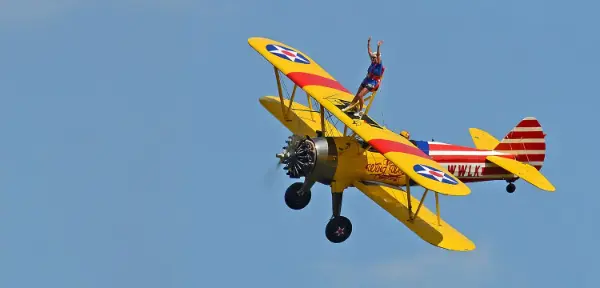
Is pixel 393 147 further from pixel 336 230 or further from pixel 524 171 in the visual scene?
pixel 524 171

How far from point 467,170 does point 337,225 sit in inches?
158

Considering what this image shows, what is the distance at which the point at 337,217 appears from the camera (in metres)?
35.0

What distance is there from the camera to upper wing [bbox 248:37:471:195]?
104 feet

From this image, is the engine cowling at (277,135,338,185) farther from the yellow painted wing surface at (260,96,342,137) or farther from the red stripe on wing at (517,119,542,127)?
the red stripe on wing at (517,119,542,127)

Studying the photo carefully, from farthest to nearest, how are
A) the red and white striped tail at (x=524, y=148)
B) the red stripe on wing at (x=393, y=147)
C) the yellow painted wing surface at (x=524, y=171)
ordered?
1. the red and white striped tail at (x=524, y=148)
2. the yellow painted wing surface at (x=524, y=171)
3. the red stripe on wing at (x=393, y=147)

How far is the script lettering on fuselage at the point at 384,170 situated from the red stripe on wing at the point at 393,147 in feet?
4.40

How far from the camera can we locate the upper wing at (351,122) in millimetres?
31812

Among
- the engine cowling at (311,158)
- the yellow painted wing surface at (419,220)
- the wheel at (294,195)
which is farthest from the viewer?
the wheel at (294,195)

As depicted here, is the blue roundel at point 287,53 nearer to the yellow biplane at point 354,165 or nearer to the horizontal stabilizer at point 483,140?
the yellow biplane at point 354,165

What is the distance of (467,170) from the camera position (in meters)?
37.4

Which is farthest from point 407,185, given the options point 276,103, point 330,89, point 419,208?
point 276,103

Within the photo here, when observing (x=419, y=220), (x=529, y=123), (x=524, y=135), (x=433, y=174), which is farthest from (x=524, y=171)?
(x=433, y=174)

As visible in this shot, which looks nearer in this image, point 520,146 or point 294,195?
point 294,195

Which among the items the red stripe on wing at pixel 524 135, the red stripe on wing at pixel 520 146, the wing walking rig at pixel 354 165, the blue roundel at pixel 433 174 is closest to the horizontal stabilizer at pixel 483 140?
the red stripe on wing at pixel 520 146
